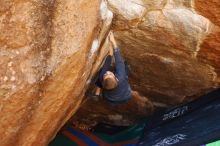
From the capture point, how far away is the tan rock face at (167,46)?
9.39 ft

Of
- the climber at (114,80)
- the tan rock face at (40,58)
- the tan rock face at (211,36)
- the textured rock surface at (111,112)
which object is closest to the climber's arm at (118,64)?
the climber at (114,80)

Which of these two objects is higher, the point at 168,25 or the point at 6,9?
the point at 6,9

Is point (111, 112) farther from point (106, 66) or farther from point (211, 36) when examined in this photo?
point (211, 36)

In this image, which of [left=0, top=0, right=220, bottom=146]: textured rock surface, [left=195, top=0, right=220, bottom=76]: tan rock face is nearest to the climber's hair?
[left=0, top=0, right=220, bottom=146]: textured rock surface

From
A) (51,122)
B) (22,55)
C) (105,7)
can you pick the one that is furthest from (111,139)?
(22,55)

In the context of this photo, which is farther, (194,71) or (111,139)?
(111,139)

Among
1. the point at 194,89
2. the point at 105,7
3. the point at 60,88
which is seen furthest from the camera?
the point at 194,89

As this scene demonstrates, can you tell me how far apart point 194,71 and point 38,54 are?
1.41 metres

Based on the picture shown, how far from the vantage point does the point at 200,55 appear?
3068mm

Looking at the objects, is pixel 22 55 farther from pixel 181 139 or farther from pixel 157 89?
pixel 157 89

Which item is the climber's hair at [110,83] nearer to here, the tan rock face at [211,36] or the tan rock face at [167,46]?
the tan rock face at [167,46]

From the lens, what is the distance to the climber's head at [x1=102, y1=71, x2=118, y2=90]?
9.16 feet

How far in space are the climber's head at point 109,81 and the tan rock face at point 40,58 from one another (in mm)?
204

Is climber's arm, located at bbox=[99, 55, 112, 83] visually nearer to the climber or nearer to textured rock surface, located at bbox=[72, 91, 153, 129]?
the climber
